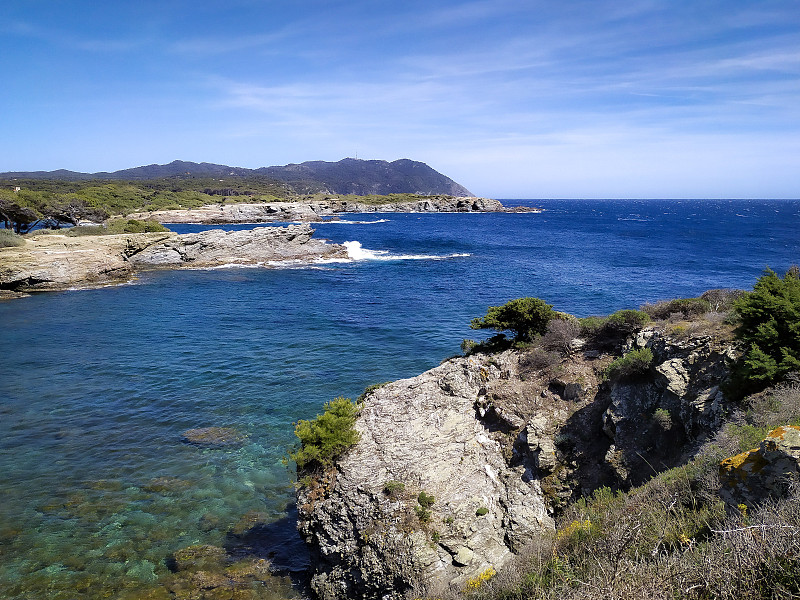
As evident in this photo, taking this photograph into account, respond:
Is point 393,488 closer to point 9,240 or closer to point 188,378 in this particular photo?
point 188,378

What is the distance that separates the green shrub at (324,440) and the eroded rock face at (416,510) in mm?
328

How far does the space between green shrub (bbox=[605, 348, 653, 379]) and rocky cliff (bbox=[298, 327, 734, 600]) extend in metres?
0.22

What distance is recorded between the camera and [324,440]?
37.4 feet

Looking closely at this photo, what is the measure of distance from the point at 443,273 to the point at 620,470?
4286 cm

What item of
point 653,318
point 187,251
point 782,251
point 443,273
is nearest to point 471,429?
point 653,318

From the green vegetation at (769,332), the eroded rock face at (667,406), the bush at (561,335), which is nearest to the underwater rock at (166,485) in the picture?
the bush at (561,335)

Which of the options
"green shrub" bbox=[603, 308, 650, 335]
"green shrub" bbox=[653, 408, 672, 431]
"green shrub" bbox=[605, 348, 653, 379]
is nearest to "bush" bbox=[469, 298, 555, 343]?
"green shrub" bbox=[603, 308, 650, 335]

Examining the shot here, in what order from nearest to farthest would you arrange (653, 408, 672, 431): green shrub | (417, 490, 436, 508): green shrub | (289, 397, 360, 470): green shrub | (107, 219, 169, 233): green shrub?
(417, 490, 436, 508): green shrub < (653, 408, 672, 431): green shrub < (289, 397, 360, 470): green shrub < (107, 219, 169, 233): green shrub

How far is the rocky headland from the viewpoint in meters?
9.30

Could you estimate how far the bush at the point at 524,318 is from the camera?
15.9 meters

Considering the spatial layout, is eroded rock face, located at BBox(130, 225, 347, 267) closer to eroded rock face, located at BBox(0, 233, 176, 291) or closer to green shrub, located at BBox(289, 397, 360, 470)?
eroded rock face, located at BBox(0, 233, 176, 291)

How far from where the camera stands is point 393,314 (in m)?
34.2

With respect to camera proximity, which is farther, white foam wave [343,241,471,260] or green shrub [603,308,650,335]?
white foam wave [343,241,471,260]

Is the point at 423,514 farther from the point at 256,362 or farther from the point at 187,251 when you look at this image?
the point at 187,251
